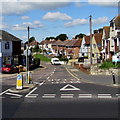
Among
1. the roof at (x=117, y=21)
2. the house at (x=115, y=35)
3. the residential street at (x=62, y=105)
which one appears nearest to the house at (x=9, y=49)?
the house at (x=115, y=35)

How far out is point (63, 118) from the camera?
11.0 meters

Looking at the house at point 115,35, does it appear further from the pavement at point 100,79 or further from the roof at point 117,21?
the pavement at point 100,79

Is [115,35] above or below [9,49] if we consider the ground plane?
above

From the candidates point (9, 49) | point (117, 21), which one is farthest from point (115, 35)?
point (9, 49)

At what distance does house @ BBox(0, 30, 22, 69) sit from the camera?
48.5 metres

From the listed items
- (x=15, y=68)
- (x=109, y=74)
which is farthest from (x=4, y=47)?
(x=109, y=74)

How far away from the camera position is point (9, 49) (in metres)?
52.3

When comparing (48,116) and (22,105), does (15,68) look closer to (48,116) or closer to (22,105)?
(22,105)

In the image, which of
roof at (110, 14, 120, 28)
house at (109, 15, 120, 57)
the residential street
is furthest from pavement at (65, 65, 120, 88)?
roof at (110, 14, 120, 28)

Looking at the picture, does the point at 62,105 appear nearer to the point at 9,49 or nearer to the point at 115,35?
the point at 115,35

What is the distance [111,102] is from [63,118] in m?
4.43

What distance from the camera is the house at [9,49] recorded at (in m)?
48.5

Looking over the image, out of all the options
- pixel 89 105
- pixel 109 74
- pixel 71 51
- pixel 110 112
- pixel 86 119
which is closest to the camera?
pixel 86 119

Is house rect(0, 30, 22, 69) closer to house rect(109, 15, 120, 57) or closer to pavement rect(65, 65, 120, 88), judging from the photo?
house rect(109, 15, 120, 57)
